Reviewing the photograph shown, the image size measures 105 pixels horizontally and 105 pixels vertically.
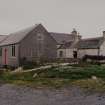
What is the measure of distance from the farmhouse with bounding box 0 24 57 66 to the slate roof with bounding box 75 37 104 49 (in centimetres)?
976

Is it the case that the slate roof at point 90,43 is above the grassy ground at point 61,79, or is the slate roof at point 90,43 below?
above

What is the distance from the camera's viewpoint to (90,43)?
51250 mm

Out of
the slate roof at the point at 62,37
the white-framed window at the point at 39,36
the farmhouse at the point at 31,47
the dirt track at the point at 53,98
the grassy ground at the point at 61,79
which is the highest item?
the slate roof at the point at 62,37

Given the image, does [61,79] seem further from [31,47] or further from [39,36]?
[39,36]

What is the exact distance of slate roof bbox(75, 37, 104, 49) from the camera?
49.2 metres

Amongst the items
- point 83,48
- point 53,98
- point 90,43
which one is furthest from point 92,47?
point 53,98

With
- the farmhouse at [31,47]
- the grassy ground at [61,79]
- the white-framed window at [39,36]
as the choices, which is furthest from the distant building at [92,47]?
the grassy ground at [61,79]

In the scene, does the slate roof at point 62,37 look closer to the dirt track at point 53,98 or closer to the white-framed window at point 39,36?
the white-framed window at point 39,36

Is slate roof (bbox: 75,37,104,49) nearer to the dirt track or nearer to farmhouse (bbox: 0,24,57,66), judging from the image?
farmhouse (bbox: 0,24,57,66)

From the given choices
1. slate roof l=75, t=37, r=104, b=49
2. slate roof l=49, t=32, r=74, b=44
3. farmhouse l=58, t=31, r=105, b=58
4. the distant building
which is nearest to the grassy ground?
the distant building

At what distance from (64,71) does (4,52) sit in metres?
21.8

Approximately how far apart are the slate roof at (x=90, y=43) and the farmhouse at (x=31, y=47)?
9.76 metres

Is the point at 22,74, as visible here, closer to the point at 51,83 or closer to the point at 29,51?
the point at 51,83

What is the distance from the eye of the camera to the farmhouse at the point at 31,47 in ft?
133
